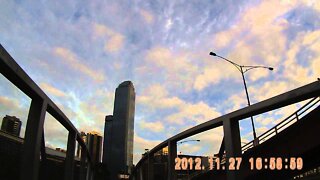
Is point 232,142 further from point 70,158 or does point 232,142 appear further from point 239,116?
point 70,158

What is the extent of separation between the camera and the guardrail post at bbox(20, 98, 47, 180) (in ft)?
58.3

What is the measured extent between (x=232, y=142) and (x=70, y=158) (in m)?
17.2

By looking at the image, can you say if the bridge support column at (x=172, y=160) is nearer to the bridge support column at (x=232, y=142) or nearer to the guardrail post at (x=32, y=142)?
the bridge support column at (x=232, y=142)

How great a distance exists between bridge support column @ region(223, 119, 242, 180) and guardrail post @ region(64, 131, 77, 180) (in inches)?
630

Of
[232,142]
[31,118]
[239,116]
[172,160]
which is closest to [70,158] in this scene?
[172,160]

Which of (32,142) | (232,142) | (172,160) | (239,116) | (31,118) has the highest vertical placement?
(239,116)

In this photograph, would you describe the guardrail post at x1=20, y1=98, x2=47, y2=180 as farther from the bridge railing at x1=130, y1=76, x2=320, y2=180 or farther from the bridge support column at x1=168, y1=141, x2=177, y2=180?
the bridge support column at x1=168, y1=141, x2=177, y2=180

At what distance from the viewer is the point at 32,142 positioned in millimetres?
18281

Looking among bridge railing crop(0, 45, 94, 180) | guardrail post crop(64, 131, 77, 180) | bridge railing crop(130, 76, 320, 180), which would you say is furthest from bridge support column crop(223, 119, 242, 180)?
guardrail post crop(64, 131, 77, 180)

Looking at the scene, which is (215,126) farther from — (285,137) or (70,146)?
(70,146)

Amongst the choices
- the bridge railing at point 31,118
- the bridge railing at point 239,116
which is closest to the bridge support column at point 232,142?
the bridge railing at point 239,116

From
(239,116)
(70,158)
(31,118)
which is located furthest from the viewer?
(70,158)

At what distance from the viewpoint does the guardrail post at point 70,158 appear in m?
31.2

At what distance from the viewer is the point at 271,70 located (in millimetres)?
33656
